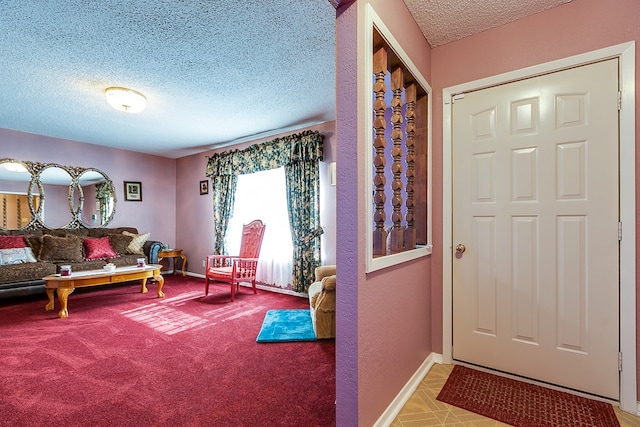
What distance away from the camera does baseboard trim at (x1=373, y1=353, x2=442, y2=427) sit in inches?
61.1

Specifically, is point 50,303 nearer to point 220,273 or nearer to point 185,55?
point 220,273

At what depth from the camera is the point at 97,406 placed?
5.67 ft

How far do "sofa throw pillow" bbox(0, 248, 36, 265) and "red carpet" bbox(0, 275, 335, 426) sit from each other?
24.3 inches

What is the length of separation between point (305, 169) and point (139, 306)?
274cm

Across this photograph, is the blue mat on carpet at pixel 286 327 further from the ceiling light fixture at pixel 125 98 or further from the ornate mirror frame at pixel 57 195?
the ornate mirror frame at pixel 57 195

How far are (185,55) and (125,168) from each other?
13.0ft

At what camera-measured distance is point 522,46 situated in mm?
1954

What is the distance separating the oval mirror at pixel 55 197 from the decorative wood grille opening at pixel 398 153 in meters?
5.31

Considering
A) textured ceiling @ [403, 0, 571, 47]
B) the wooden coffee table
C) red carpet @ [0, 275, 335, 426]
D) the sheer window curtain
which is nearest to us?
red carpet @ [0, 275, 335, 426]

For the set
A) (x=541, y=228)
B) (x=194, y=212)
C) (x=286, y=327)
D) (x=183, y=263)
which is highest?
(x=194, y=212)

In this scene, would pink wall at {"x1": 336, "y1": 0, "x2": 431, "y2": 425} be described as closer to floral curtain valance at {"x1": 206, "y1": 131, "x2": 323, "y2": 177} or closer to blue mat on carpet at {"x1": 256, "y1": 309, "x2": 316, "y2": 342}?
blue mat on carpet at {"x1": 256, "y1": 309, "x2": 316, "y2": 342}

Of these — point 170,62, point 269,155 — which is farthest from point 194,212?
point 170,62

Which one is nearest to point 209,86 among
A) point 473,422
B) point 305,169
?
point 305,169

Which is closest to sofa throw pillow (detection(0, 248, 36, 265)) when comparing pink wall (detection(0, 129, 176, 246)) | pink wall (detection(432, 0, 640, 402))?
pink wall (detection(0, 129, 176, 246))
